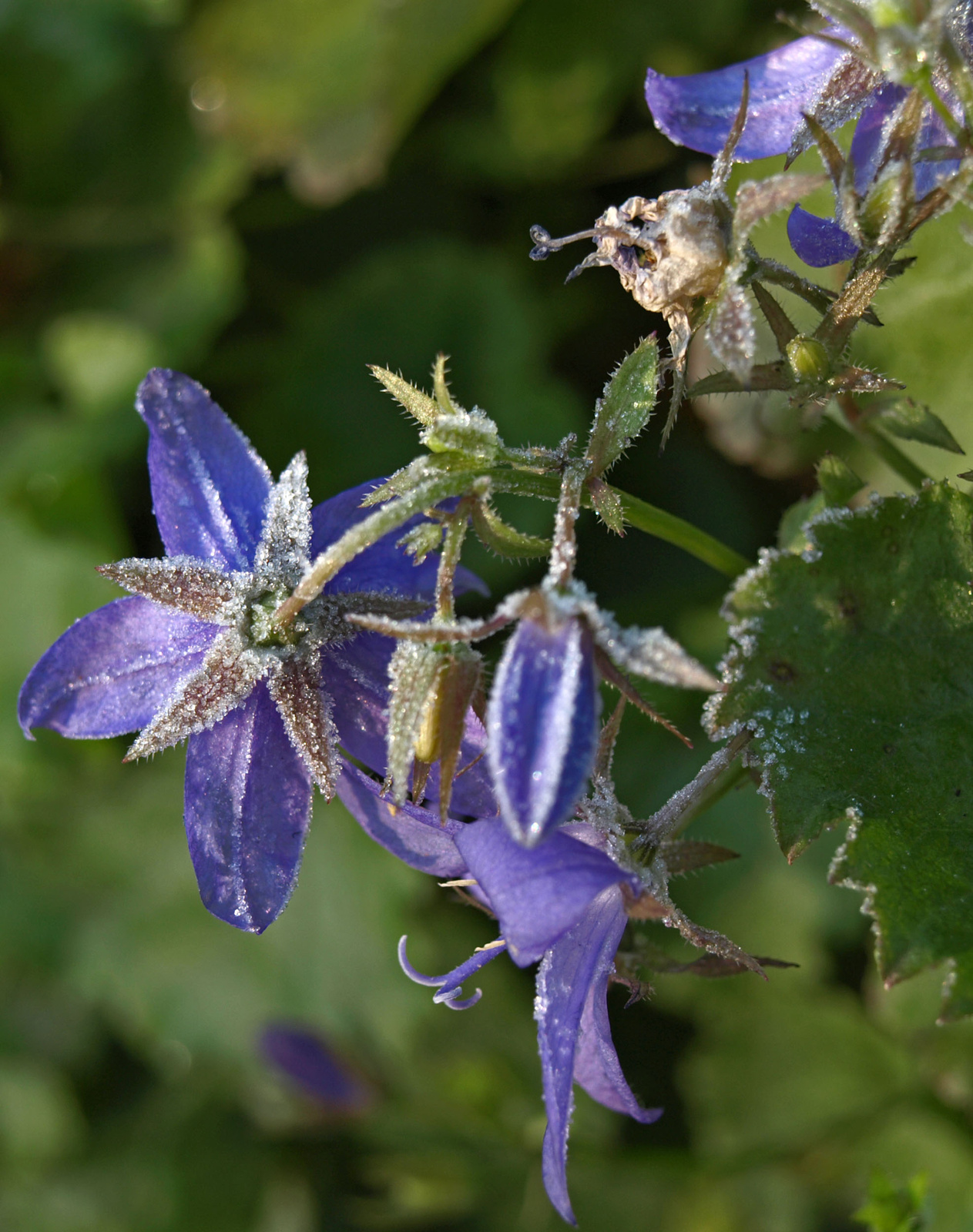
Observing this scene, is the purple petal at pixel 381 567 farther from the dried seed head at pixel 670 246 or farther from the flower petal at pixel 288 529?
the dried seed head at pixel 670 246

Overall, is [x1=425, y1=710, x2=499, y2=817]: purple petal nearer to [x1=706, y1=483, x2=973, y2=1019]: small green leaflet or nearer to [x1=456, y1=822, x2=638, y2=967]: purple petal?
[x1=456, y1=822, x2=638, y2=967]: purple petal

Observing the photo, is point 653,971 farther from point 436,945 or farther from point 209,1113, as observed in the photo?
point 209,1113

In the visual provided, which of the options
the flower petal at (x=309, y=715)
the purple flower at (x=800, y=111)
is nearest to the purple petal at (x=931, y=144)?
the purple flower at (x=800, y=111)

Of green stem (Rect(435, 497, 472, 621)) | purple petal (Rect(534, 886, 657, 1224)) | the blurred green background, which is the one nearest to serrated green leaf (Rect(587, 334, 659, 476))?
green stem (Rect(435, 497, 472, 621))

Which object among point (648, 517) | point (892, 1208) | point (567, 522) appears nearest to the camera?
point (567, 522)

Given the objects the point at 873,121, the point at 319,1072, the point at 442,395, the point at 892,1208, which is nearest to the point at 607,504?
the point at 442,395

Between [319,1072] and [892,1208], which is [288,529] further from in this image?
[319,1072]
